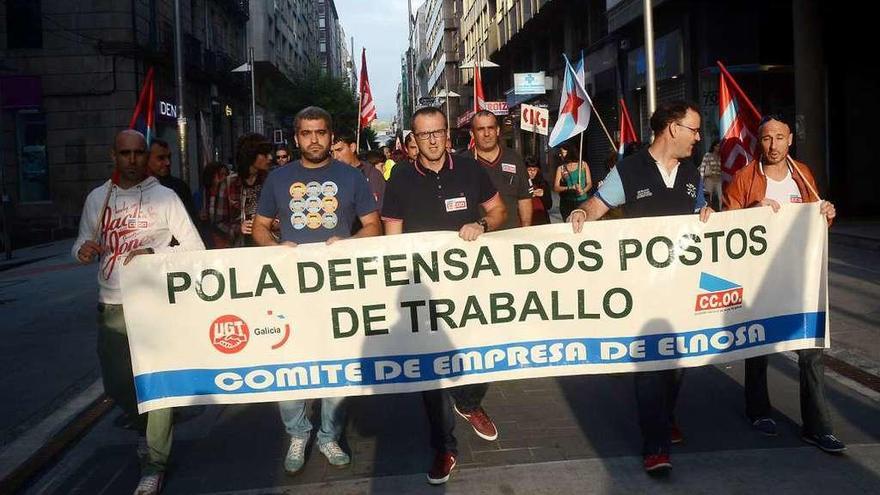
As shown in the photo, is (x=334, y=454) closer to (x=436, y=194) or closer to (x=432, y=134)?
(x=436, y=194)

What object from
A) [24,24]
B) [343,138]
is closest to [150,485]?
[343,138]

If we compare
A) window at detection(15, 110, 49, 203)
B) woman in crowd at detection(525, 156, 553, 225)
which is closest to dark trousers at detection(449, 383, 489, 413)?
woman in crowd at detection(525, 156, 553, 225)

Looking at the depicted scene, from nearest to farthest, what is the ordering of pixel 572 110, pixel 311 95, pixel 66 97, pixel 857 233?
1. pixel 572 110
2. pixel 857 233
3. pixel 66 97
4. pixel 311 95

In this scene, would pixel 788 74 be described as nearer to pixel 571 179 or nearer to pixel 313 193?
pixel 571 179

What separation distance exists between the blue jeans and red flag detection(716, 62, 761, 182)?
3.05 metres

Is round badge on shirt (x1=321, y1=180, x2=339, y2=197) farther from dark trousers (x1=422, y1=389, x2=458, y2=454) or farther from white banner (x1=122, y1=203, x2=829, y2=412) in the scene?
dark trousers (x1=422, y1=389, x2=458, y2=454)

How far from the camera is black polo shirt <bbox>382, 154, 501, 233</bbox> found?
455 cm

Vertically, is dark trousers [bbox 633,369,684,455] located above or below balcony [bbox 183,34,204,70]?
below

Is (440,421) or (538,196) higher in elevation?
(538,196)

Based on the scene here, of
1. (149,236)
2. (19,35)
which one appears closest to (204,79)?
(19,35)

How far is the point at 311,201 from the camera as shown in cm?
449

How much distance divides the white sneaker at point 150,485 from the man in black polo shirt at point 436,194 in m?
1.37

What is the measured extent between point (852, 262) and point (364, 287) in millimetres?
9400

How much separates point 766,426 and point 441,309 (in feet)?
6.44
